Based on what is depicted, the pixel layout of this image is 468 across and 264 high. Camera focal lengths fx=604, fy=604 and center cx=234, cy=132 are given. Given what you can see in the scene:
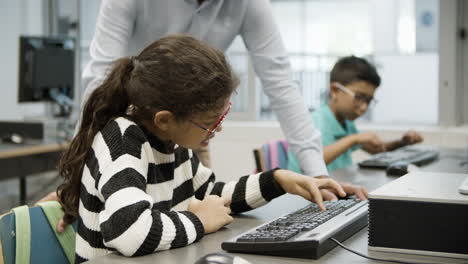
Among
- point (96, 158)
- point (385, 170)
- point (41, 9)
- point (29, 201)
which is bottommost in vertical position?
point (29, 201)

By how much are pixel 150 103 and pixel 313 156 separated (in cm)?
72

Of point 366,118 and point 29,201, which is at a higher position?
point 366,118

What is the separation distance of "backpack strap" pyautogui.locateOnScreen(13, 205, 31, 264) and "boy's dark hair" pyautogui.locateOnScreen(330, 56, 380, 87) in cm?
165

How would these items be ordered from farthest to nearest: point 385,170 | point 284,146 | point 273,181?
point 284,146, point 385,170, point 273,181

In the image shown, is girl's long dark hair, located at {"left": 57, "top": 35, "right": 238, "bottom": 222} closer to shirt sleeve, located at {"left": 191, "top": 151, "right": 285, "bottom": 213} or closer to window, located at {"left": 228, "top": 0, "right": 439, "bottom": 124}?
shirt sleeve, located at {"left": 191, "top": 151, "right": 285, "bottom": 213}

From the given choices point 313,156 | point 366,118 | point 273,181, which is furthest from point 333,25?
point 273,181

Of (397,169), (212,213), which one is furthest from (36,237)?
(397,169)

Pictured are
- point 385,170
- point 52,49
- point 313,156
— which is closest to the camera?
point 313,156

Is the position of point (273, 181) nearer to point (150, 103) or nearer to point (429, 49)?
point (150, 103)

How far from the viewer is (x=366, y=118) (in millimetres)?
4289

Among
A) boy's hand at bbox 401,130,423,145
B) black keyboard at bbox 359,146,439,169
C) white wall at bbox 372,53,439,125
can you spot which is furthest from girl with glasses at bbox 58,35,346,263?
white wall at bbox 372,53,439,125

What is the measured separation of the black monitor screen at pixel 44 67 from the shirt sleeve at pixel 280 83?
2138mm

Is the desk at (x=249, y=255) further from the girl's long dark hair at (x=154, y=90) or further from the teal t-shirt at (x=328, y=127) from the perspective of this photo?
the teal t-shirt at (x=328, y=127)

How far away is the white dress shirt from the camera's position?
155 cm
